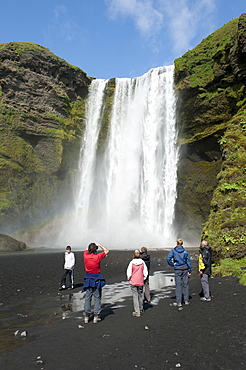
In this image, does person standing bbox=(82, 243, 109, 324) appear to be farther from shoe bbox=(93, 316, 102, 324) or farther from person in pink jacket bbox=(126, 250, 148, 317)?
person in pink jacket bbox=(126, 250, 148, 317)

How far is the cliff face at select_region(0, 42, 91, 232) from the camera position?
41.6m

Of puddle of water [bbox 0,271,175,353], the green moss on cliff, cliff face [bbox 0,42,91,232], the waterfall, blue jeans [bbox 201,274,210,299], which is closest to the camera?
puddle of water [bbox 0,271,175,353]

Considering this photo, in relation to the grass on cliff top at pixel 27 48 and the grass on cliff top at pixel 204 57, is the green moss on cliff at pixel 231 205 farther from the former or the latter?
the grass on cliff top at pixel 27 48

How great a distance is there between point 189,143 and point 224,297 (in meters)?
31.6

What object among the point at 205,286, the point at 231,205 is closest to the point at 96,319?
the point at 205,286

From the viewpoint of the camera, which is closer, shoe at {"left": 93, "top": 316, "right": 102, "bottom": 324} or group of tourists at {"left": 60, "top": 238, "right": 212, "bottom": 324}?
shoe at {"left": 93, "top": 316, "right": 102, "bottom": 324}

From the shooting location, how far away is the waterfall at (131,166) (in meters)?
39.4

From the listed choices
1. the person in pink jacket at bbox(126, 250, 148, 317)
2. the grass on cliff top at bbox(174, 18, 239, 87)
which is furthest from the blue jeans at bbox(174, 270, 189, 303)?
the grass on cliff top at bbox(174, 18, 239, 87)

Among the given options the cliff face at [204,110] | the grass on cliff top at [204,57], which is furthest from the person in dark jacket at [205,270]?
the grass on cliff top at [204,57]

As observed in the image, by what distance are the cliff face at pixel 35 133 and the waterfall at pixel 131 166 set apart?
3.27m

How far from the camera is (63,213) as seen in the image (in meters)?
46.1

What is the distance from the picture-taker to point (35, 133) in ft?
146

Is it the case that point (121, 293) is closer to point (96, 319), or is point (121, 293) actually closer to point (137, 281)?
point (137, 281)

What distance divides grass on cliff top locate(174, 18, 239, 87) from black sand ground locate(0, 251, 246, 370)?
32986 mm
